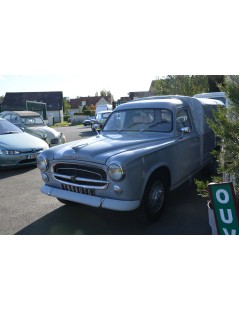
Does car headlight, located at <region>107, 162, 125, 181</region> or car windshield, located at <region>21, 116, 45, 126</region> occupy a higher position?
car windshield, located at <region>21, 116, 45, 126</region>

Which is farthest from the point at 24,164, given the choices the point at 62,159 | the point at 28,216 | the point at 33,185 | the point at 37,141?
the point at 62,159

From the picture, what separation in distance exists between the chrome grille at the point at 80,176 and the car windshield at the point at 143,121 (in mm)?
1401

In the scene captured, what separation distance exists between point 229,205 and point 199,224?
1270mm

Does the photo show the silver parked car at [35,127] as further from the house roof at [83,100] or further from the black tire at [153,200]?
the house roof at [83,100]

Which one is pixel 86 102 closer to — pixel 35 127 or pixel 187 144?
pixel 35 127

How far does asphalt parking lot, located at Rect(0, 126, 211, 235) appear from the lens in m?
3.77

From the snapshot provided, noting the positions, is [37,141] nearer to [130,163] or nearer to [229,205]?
[130,163]

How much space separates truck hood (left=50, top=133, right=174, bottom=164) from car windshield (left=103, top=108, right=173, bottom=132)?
29 centimetres

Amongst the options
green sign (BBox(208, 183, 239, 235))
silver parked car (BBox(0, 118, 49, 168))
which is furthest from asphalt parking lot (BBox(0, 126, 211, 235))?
silver parked car (BBox(0, 118, 49, 168))

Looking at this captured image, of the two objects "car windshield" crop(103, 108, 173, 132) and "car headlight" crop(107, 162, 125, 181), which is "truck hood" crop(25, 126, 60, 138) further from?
"car headlight" crop(107, 162, 125, 181)

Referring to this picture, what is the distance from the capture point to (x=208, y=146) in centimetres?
574

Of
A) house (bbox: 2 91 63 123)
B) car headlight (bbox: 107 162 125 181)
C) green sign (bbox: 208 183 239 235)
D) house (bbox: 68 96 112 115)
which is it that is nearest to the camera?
green sign (bbox: 208 183 239 235)

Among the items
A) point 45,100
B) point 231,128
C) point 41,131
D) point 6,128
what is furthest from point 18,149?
point 45,100

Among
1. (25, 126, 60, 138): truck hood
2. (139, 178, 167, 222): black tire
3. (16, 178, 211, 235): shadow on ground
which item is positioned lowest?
(16, 178, 211, 235): shadow on ground
